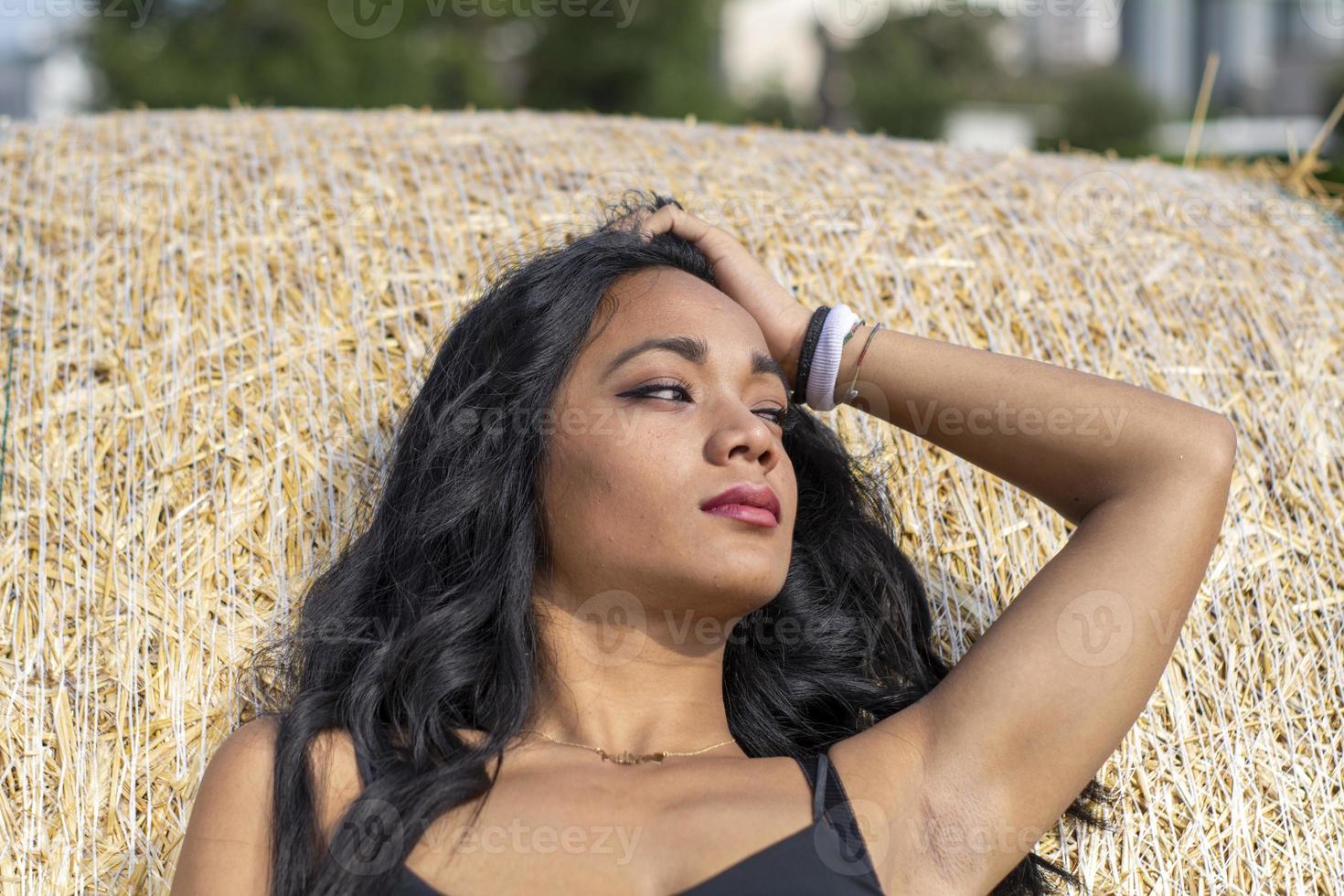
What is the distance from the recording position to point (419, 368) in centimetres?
246

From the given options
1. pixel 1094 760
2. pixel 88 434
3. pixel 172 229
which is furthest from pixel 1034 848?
pixel 172 229

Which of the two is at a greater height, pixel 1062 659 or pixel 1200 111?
pixel 1200 111

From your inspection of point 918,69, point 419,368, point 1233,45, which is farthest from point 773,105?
point 1233,45

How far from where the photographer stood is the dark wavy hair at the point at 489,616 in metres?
1.71

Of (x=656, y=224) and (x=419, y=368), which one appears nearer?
(x=656, y=224)

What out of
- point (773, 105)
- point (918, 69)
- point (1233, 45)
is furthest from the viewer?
point (1233, 45)

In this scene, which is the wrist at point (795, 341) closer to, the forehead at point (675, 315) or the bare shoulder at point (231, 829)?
the forehead at point (675, 315)

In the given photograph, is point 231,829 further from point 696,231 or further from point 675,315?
point 696,231

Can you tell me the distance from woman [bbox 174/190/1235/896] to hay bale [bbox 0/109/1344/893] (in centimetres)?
19

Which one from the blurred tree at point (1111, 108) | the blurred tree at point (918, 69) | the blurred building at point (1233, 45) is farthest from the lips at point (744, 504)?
the blurred building at point (1233, 45)

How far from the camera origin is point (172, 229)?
103 inches

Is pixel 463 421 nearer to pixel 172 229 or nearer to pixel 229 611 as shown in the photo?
pixel 229 611

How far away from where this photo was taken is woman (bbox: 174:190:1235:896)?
1.68m

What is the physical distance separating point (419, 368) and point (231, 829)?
102 cm
